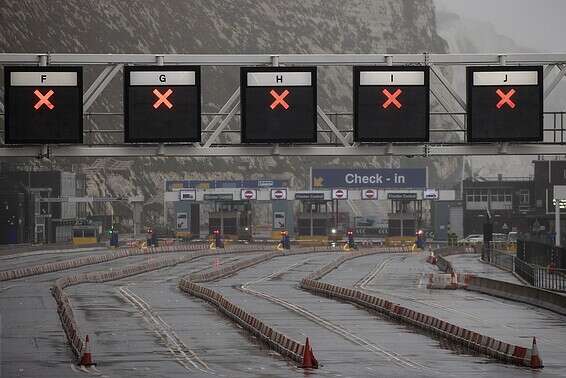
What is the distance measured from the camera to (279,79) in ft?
110

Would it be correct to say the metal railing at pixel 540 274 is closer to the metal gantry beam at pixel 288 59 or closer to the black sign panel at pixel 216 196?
the metal gantry beam at pixel 288 59

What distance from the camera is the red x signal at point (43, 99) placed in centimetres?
3306

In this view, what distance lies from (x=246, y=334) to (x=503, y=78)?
23.1 metres

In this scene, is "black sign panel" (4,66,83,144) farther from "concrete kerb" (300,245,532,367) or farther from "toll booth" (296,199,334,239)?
"toll booth" (296,199,334,239)

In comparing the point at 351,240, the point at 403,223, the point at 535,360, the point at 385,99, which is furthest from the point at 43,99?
the point at 403,223

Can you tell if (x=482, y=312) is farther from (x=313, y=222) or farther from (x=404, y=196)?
(x=313, y=222)

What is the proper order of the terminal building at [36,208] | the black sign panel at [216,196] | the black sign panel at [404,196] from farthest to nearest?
the black sign panel at [216,196] → the black sign panel at [404,196] → the terminal building at [36,208]

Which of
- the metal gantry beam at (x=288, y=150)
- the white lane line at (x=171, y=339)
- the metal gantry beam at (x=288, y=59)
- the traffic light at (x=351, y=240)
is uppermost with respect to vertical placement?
the metal gantry beam at (x=288, y=59)

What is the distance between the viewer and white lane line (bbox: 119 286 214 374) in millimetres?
42719

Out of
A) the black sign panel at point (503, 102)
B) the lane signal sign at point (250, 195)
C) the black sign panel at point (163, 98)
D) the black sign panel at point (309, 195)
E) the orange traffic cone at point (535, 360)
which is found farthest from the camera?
the lane signal sign at point (250, 195)

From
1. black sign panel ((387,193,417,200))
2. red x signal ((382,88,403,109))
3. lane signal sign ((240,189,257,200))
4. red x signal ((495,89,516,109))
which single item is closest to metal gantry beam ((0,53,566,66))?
red x signal ((382,88,403,109))

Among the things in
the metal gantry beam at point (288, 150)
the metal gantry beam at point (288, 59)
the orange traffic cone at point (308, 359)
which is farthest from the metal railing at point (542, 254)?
the metal gantry beam at point (288, 59)

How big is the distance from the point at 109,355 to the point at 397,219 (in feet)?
440

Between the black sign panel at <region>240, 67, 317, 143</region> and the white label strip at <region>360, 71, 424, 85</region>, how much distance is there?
1.37 metres
